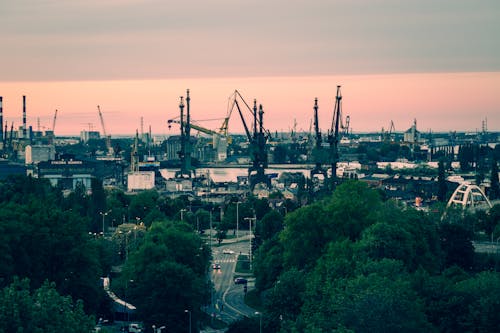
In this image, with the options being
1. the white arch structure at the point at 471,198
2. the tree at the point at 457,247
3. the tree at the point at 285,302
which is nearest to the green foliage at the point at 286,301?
Result: the tree at the point at 285,302

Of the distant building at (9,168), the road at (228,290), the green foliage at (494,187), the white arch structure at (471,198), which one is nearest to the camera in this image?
the road at (228,290)

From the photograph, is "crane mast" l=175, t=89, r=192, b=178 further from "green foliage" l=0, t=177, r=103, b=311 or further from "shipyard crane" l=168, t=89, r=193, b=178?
"green foliage" l=0, t=177, r=103, b=311

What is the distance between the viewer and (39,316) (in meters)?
28.0

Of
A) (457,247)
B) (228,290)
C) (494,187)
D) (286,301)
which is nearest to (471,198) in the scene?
(494,187)

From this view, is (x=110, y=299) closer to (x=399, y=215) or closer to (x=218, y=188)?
(x=399, y=215)

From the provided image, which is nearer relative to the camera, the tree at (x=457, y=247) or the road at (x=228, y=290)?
the road at (x=228, y=290)

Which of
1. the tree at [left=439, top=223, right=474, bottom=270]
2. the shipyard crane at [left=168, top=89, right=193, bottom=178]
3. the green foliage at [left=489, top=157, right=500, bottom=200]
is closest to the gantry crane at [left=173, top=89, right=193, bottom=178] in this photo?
the shipyard crane at [left=168, top=89, right=193, bottom=178]

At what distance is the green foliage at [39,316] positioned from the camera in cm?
2758

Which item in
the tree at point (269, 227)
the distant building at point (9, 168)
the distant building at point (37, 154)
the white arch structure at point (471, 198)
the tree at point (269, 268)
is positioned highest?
the distant building at point (37, 154)

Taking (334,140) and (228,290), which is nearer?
(228,290)

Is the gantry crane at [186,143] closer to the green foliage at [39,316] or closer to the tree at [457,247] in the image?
the tree at [457,247]

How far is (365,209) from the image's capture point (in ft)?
164

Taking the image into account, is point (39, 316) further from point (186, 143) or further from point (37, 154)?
point (37, 154)

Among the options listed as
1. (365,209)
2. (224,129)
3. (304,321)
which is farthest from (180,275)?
A: (224,129)
